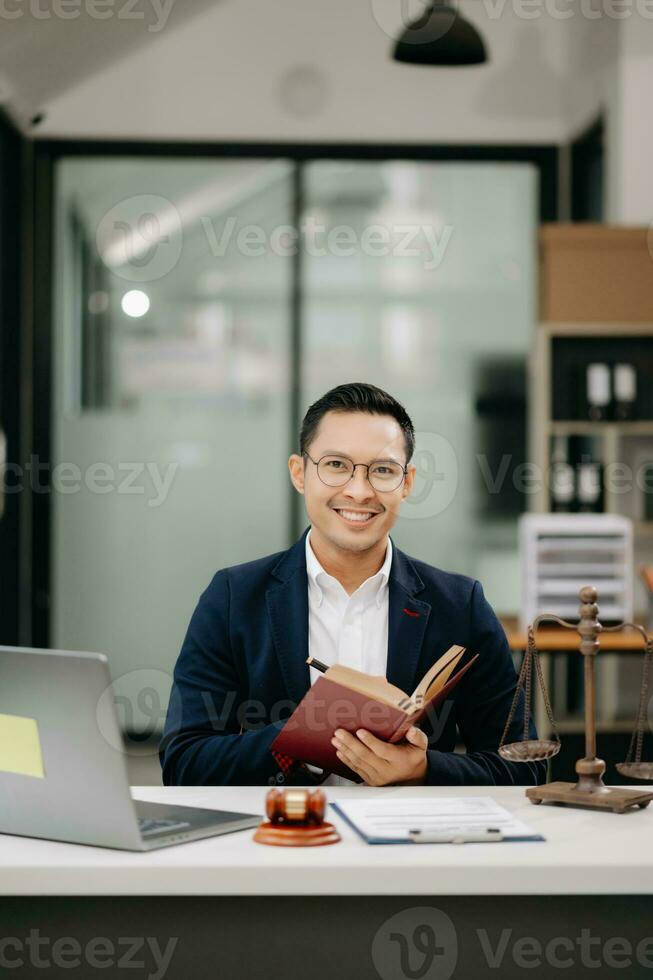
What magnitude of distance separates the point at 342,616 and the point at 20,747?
2.71ft

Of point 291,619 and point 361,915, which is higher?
point 291,619

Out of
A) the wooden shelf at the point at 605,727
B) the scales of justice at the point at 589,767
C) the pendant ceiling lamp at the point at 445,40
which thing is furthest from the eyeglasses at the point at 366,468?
the pendant ceiling lamp at the point at 445,40

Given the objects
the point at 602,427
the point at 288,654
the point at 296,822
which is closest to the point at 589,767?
the point at 296,822

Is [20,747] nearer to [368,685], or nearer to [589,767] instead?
[368,685]

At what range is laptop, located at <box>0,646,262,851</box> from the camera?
1.36 m

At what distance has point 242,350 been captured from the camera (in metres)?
5.58

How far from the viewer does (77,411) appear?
5523 millimetres

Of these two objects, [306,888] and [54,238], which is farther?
[54,238]

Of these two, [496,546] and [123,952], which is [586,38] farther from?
[123,952]

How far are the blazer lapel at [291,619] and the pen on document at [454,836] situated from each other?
63cm

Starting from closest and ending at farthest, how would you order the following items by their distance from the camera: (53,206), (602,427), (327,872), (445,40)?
1. (327,872)
2. (445,40)
3. (602,427)
4. (53,206)

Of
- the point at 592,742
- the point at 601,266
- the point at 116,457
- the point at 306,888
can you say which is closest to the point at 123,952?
the point at 306,888

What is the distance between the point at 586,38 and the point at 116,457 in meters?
2.80

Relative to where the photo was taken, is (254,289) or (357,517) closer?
(357,517)
